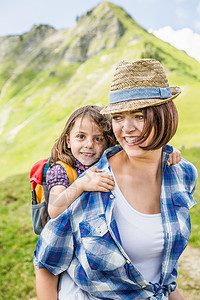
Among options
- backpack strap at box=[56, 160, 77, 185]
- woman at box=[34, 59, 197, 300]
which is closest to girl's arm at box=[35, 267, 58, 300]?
woman at box=[34, 59, 197, 300]

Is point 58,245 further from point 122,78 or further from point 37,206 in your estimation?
point 122,78


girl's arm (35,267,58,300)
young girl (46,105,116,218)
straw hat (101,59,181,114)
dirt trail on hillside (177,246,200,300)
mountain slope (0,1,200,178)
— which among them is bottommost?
dirt trail on hillside (177,246,200,300)

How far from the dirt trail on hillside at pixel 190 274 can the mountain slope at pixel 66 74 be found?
38552 millimetres

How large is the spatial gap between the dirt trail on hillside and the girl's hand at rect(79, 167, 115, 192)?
15.2 feet

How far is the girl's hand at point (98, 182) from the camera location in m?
2.24

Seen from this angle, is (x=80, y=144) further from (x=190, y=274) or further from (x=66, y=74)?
(x=66, y=74)

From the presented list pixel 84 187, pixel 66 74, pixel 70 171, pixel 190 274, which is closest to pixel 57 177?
pixel 70 171

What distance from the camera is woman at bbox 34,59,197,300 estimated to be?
2.14 metres

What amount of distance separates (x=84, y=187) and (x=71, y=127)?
1300 mm

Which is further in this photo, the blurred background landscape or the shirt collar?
the blurred background landscape

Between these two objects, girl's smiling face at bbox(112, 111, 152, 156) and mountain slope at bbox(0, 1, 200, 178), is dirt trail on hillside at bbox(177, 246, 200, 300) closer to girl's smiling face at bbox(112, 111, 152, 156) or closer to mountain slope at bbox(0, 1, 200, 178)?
girl's smiling face at bbox(112, 111, 152, 156)

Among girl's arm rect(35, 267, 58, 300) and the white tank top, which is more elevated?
the white tank top

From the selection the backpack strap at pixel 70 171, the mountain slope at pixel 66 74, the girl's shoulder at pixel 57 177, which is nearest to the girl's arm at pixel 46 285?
the girl's shoulder at pixel 57 177

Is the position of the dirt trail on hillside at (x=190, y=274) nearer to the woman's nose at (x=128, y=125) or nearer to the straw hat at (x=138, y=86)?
the woman's nose at (x=128, y=125)
